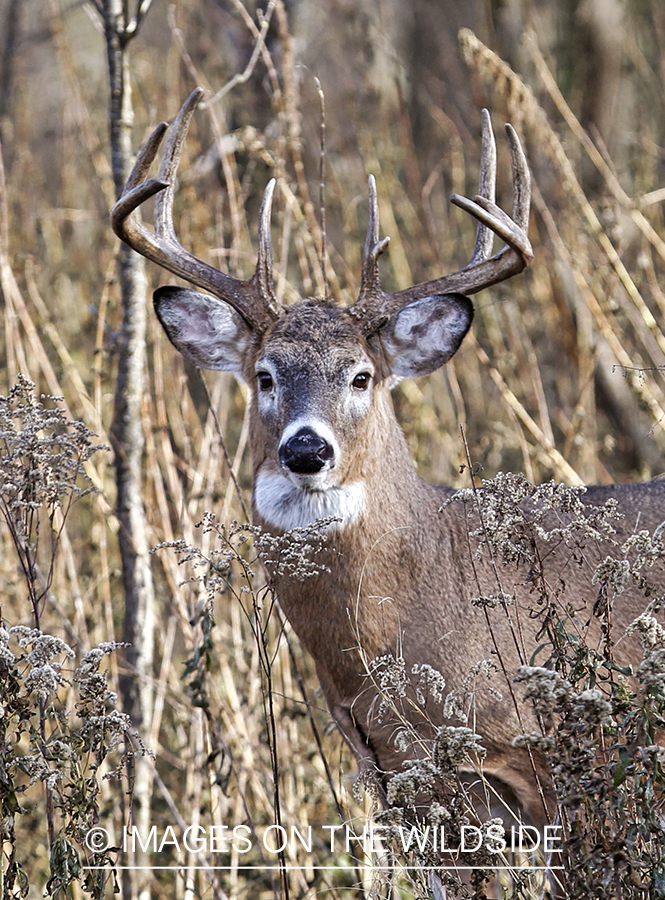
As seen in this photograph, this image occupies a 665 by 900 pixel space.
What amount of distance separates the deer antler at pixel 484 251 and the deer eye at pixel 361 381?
20 cm

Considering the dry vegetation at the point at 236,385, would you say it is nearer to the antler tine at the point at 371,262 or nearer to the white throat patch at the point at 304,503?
the white throat patch at the point at 304,503

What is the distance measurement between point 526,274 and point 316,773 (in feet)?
14.7

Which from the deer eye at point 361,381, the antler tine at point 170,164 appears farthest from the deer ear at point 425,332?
the antler tine at point 170,164

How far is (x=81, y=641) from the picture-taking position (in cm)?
462

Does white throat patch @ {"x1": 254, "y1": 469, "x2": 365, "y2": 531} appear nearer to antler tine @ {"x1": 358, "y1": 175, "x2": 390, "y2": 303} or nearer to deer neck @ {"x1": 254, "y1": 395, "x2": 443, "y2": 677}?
deer neck @ {"x1": 254, "y1": 395, "x2": 443, "y2": 677}

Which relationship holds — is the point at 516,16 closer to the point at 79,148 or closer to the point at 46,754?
the point at 79,148

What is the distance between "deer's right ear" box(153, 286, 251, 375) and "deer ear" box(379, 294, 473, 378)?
61cm

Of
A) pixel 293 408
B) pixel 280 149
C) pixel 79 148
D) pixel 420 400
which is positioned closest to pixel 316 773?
pixel 293 408

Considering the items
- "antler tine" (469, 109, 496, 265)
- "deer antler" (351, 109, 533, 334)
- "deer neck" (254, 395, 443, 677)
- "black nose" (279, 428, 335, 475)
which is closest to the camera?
"black nose" (279, 428, 335, 475)

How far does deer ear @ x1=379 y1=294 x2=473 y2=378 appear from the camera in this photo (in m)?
4.05

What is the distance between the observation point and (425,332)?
Answer: 13.7 ft

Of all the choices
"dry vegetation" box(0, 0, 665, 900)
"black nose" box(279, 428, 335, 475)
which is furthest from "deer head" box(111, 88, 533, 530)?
"dry vegetation" box(0, 0, 665, 900)

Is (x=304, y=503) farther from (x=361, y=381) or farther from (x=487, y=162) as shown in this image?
(x=487, y=162)

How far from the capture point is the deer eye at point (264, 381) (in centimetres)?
396
